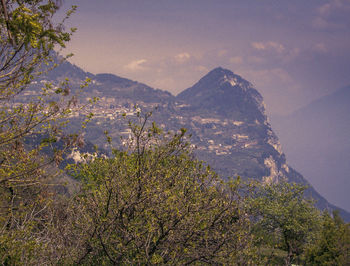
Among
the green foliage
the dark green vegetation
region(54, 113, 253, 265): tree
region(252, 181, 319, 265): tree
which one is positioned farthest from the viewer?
region(252, 181, 319, 265): tree

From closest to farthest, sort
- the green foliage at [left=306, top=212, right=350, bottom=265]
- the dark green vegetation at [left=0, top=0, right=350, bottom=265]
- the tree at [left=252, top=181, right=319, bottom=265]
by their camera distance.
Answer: the dark green vegetation at [left=0, top=0, right=350, bottom=265] → the green foliage at [left=306, top=212, right=350, bottom=265] → the tree at [left=252, top=181, right=319, bottom=265]

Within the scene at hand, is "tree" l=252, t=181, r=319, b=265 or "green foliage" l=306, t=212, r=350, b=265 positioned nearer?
"green foliage" l=306, t=212, r=350, b=265

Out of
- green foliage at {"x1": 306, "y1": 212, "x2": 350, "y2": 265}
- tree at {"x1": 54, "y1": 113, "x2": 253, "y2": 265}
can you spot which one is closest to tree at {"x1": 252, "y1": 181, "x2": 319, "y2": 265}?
green foliage at {"x1": 306, "y1": 212, "x2": 350, "y2": 265}

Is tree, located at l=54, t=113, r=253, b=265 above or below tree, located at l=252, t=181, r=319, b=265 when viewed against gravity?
above

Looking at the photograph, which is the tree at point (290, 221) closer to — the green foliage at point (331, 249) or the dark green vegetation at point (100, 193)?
the green foliage at point (331, 249)

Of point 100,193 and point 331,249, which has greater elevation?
point 100,193

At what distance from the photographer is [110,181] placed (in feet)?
43.0

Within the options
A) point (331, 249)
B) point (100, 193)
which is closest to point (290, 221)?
point (331, 249)

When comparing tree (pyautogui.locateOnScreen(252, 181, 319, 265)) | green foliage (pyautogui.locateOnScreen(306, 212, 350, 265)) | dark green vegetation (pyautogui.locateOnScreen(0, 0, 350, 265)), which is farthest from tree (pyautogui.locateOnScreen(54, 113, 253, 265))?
tree (pyautogui.locateOnScreen(252, 181, 319, 265))

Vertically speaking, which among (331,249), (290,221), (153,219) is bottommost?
(331,249)

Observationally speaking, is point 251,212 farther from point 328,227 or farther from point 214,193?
point 328,227

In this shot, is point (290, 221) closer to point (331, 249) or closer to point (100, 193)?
point (331, 249)

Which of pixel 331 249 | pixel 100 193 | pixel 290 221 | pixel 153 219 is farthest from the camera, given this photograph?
pixel 290 221

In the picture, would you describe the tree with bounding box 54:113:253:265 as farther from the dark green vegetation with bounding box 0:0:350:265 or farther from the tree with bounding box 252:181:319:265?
the tree with bounding box 252:181:319:265
